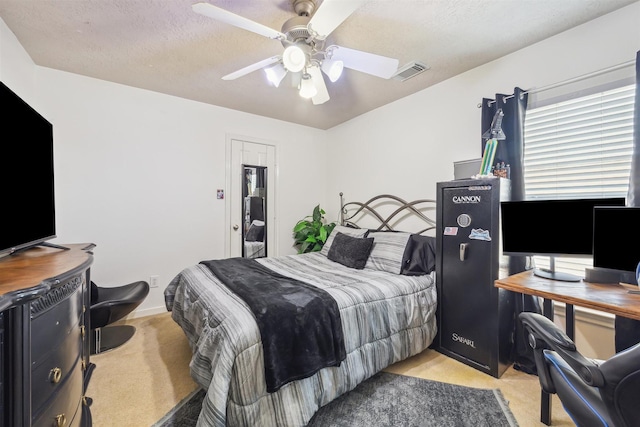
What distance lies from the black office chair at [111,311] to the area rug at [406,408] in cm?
108

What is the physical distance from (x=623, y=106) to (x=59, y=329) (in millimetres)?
3438

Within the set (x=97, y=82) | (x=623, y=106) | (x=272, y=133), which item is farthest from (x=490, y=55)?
(x=97, y=82)

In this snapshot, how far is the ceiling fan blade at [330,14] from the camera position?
1351mm

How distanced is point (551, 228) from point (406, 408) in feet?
5.04

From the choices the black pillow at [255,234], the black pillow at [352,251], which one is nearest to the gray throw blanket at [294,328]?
the black pillow at [352,251]

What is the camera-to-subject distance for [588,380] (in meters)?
0.93

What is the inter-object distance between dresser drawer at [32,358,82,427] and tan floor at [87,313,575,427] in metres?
0.45

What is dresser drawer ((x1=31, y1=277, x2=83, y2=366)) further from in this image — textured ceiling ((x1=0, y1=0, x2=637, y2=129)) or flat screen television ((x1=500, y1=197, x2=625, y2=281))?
flat screen television ((x1=500, y1=197, x2=625, y2=281))

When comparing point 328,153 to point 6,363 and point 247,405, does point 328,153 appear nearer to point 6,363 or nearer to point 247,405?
point 247,405

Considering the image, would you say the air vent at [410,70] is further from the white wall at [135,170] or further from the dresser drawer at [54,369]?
the dresser drawer at [54,369]

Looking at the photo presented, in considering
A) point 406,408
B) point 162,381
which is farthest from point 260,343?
point 162,381

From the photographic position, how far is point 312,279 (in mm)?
2402

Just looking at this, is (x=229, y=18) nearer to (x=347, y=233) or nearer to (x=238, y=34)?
(x=238, y=34)

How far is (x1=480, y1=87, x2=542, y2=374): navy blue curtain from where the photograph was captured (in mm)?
2166
